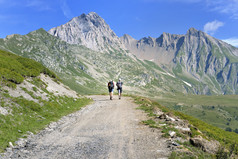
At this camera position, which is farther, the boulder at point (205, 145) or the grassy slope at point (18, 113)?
the grassy slope at point (18, 113)

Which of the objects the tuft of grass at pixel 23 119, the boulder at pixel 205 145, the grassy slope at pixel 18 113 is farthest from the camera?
the grassy slope at pixel 18 113

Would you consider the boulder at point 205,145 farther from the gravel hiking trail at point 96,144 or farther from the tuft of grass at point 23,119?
the tuft of grass at point 23,119

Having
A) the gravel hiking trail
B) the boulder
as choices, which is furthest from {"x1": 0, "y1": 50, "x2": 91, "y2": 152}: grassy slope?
the boulder

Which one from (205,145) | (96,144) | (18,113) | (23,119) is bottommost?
(96,144)

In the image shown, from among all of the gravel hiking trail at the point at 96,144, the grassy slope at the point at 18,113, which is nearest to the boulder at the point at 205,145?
the gravel hiking trail at the point at 96,144

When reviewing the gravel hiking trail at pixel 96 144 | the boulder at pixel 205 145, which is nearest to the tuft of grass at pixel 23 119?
the gravel hiking trail at pixel 96 144

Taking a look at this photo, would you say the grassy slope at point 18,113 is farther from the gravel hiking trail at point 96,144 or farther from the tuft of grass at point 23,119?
the gravel hiking trail at point 96,144

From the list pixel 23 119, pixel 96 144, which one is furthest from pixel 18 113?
pixel 96 144

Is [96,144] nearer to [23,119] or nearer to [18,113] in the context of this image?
[23,119]

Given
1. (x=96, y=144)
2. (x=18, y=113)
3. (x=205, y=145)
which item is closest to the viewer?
(x=205, y=145)

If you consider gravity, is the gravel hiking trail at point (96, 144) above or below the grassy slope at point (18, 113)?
below

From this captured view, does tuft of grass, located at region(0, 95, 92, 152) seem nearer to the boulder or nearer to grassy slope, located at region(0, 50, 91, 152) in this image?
grassy slope, located at region(0, 50, 91, 152)

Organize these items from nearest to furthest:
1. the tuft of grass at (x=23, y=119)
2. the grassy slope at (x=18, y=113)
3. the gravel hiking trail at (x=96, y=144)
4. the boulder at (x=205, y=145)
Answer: the gravel hiking trail at (x=96, y=144) → the boulder at (x=205, y=145) → the tuft of grass at (x=23, y=119) → the grassy slope at (x=18, y=113)

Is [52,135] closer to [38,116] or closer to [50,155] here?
[50,155]
